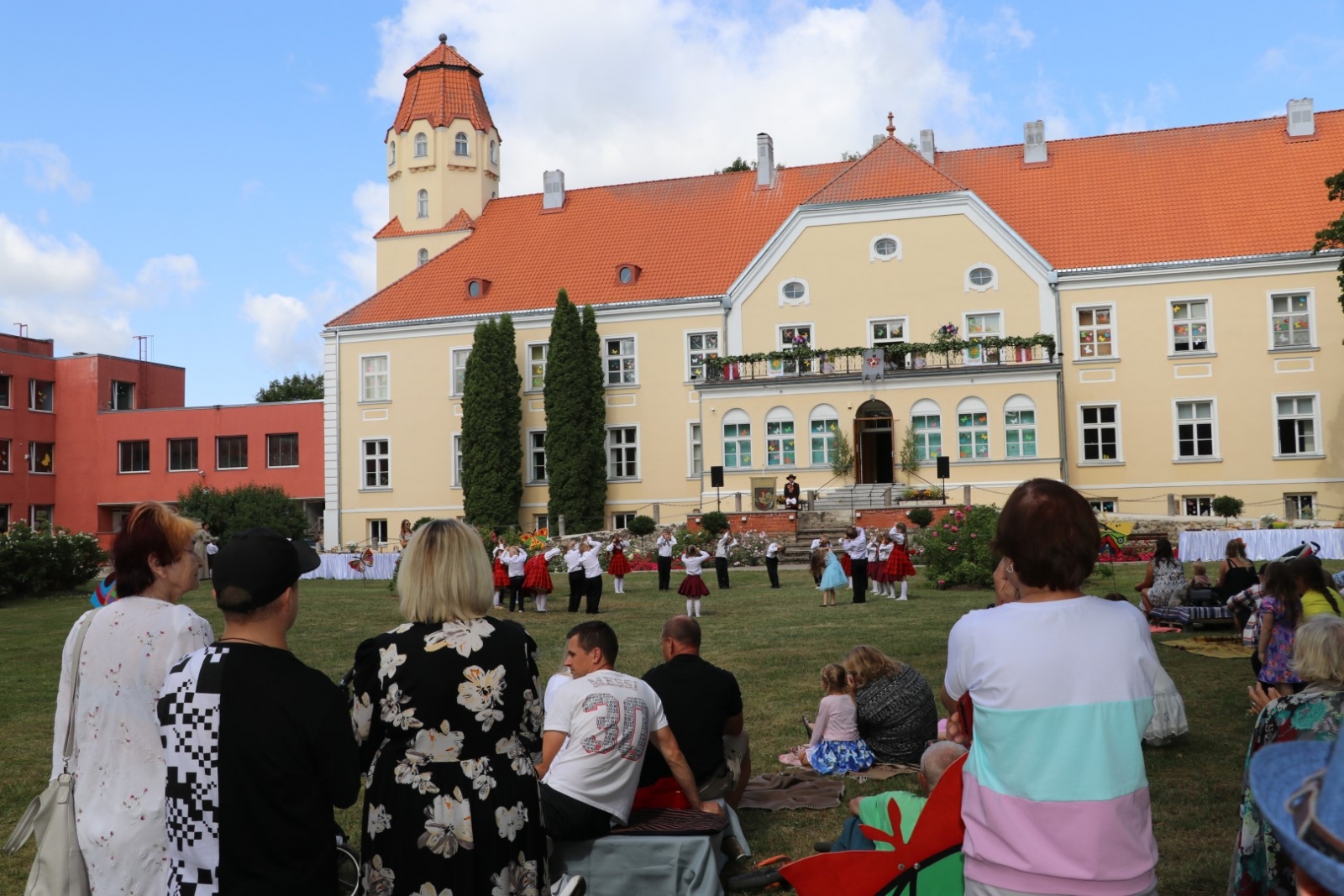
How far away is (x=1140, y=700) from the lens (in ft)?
11.1

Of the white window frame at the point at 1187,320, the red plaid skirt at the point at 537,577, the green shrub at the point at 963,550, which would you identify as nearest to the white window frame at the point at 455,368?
the red plaid skirt at the point at 537,577

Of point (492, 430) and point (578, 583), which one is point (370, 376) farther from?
point (578, 583)

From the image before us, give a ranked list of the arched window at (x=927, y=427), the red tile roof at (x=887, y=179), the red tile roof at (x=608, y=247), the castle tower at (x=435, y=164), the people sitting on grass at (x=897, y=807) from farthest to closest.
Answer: the castle tower at (x=435, y=164), the red tile roof at (x=608, y=247), the red tile roof at (x=887, y=179), the arched window at (x=927, y=427), the people sitting on grass at (x=897, y=807)

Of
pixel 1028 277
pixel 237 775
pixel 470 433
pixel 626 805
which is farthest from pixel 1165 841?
pixel 470 433

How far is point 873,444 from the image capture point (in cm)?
3881

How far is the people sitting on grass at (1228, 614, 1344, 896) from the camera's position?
12.4 ft

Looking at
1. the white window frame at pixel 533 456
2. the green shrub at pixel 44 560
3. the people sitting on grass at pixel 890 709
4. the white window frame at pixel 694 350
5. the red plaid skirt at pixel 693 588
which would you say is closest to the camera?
the people sitting on grass at pixel 890 709

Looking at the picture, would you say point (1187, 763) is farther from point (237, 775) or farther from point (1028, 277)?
point (1028, 277)

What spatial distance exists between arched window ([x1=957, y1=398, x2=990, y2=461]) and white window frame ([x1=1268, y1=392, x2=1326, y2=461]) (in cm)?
908

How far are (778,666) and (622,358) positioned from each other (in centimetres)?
3034

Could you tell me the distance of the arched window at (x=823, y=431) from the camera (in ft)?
125

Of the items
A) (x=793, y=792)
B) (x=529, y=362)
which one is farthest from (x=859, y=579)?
(x=529, y=362)

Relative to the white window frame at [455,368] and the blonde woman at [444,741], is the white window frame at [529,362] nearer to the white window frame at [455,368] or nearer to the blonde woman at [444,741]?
the white window frame at [455,368]

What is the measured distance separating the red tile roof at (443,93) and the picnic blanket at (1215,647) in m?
40.8
